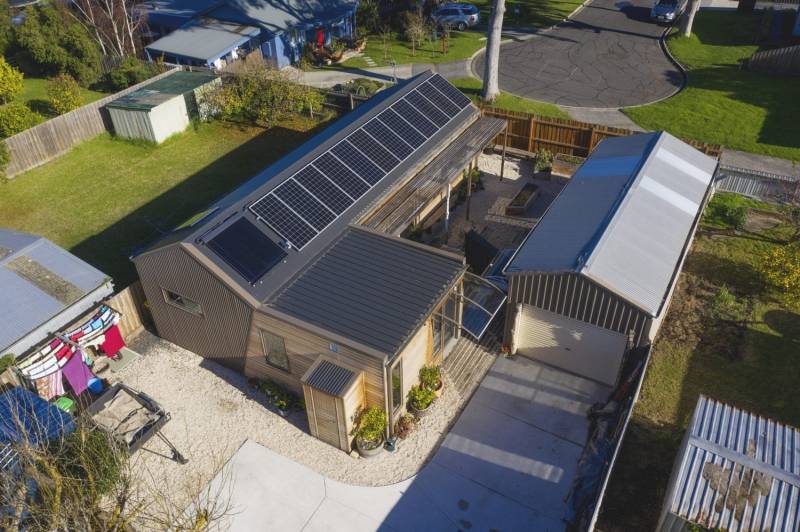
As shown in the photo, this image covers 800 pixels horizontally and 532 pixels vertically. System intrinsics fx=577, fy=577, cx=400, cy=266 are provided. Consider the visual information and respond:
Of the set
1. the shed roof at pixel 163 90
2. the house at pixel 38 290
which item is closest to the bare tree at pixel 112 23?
the shed roof at pixel 163 90

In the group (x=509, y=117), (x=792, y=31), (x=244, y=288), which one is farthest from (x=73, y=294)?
(x=792, y=31)

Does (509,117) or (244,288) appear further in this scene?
(509,117)

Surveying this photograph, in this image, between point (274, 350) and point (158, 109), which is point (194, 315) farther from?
point (158, 109)

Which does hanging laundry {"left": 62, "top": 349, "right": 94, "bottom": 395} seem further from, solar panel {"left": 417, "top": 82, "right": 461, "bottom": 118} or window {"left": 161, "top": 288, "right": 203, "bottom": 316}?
solar panel {"left": 417, "top": 82, "right": 461, "bottom": 118}

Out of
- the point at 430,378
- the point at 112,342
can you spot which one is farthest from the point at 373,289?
the point at 112,342

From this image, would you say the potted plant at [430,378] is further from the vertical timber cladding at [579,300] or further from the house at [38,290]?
the house at [38,290]

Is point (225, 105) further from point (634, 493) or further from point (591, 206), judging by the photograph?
point (634, 493)

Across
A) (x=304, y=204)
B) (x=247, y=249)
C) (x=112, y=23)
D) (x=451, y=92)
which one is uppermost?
(x=112, y=23)
